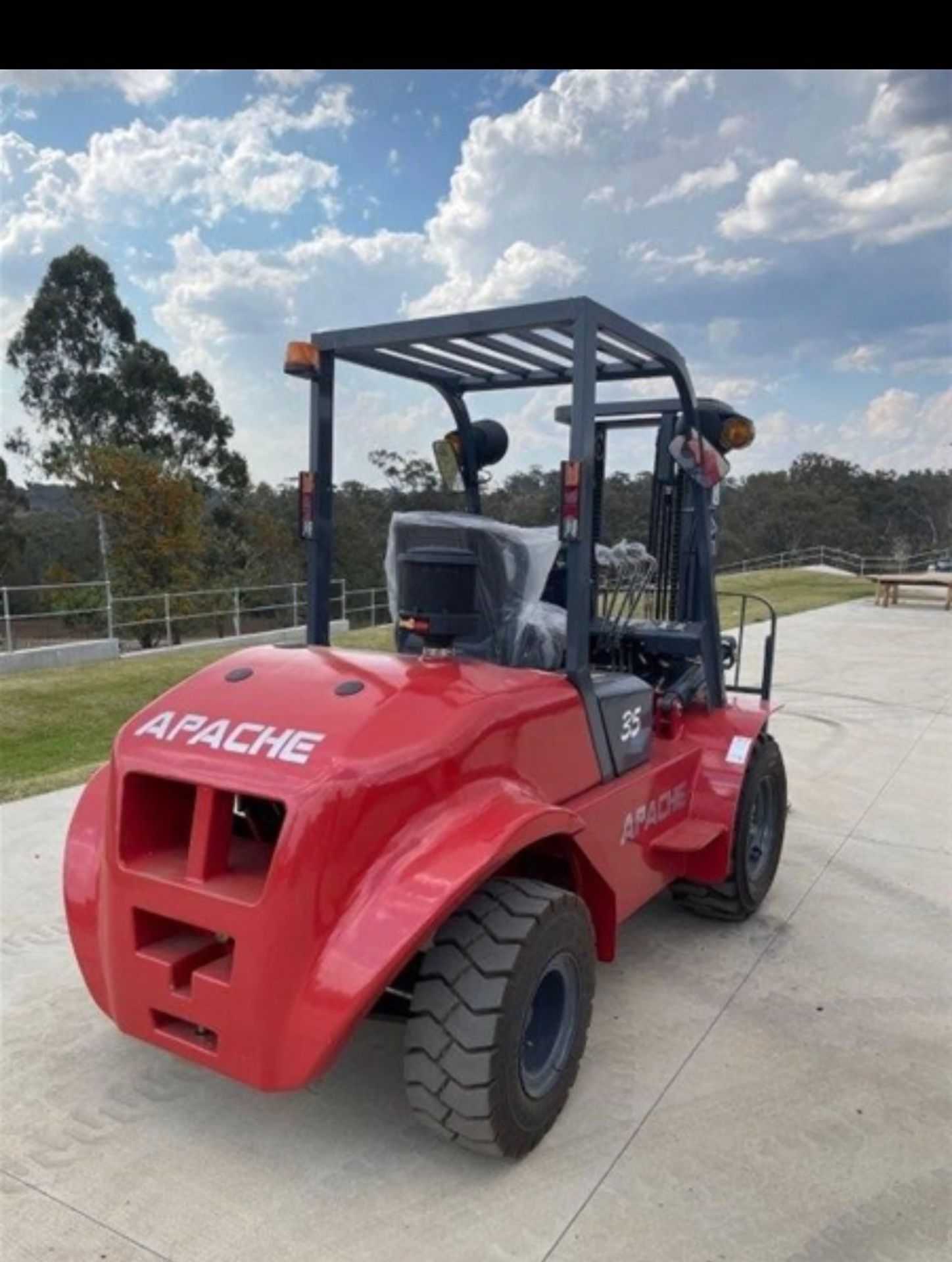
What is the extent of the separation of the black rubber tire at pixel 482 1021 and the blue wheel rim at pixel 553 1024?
86 millimetres

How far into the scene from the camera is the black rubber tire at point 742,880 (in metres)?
3.86

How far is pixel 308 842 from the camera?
219cm

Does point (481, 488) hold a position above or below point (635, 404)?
below

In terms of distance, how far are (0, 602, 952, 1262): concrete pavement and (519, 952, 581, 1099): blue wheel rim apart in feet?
0.59

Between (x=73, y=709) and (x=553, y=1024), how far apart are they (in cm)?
701

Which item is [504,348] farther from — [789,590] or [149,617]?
[789,590]

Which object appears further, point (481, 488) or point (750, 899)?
point (481, 488)

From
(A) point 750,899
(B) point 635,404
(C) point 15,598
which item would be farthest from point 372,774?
(C) point 15,598

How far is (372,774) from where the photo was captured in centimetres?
230

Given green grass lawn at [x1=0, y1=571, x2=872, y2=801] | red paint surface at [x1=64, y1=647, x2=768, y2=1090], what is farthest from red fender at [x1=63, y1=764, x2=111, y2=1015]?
green grass lawn at [x1=0, y1=571, x2=872, y2=801]

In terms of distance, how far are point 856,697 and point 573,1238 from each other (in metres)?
8.26

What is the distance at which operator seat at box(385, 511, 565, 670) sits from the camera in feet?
10.1

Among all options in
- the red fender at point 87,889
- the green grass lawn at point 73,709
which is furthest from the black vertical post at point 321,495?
the green grass lawn at point 73,709
